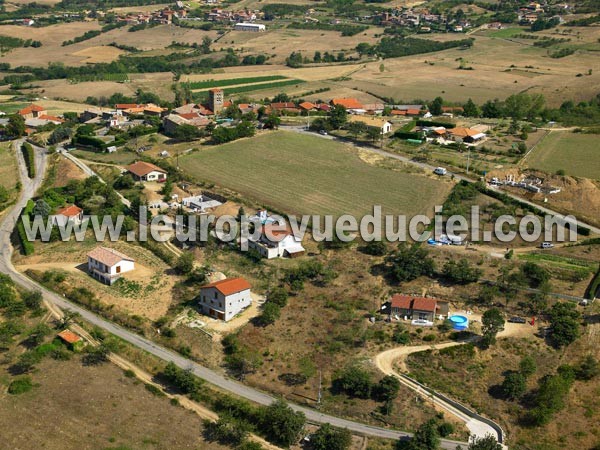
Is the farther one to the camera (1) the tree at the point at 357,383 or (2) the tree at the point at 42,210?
(2) the tree at the point at 42,210

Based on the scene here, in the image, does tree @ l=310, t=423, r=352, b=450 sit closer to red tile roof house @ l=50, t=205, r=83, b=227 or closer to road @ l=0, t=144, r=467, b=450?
road @ l=0, t=144, r=467, b=450

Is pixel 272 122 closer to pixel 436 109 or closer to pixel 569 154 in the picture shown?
pixel 436 109

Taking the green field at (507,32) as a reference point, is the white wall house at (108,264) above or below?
below

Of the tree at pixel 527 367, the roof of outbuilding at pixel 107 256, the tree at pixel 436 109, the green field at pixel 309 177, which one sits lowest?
the roof of outbuilding at pixel 107 256

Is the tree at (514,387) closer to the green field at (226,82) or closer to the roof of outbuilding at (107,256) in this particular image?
the roof of outbuilding at (107,256)

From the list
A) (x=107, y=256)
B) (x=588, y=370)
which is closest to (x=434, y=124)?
(x=107, y=256)

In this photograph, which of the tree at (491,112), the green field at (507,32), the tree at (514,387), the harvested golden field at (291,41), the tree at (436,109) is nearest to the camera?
the tree at (514,387)

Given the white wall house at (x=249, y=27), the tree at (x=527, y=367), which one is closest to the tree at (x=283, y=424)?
the tree at (x=527, y=367)
